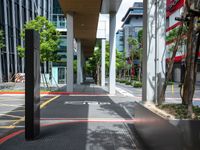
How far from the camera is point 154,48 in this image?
7809 millimetres

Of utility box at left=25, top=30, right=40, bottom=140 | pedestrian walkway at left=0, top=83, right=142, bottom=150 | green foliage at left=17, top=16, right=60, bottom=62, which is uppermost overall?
green foliage at left=17, top=16, right=60, bottom=62

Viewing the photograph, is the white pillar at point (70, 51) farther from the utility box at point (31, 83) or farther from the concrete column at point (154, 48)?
the utility box at point (31, 83)

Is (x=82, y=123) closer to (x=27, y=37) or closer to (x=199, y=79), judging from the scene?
(x=27, y=37)

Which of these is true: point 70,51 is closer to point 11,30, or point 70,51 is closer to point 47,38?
point 47,38

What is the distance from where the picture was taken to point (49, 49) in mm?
23594

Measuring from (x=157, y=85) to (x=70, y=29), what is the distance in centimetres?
1493

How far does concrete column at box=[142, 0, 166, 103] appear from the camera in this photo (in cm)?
767

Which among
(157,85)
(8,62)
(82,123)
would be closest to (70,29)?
(82,123)

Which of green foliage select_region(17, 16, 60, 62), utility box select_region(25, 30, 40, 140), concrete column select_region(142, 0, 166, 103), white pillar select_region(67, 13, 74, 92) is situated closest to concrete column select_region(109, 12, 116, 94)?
white pillar select_region(67, 13, 74, 92)

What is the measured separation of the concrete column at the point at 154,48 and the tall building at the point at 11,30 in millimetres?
31859

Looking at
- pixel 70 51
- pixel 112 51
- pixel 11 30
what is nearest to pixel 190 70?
pixel 112 51

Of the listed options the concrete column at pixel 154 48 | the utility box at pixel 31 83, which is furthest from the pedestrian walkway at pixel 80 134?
the concrete column at pixel 154 48

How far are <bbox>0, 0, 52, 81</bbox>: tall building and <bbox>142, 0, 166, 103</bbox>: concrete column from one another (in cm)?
3186

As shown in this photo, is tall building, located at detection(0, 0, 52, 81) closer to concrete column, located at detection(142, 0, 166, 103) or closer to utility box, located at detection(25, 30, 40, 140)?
utility box, located at detection(25, 30, 40, 140)
